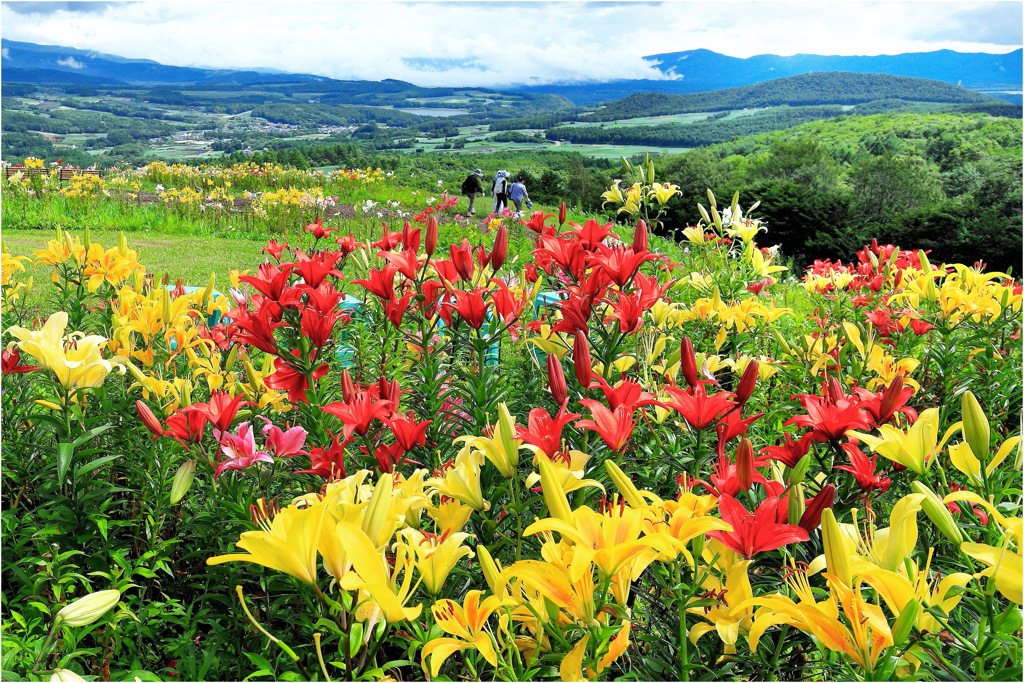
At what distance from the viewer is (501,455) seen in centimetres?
95

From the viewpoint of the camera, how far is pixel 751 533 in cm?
75

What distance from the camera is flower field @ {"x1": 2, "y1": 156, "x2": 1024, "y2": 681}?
2.38 ft

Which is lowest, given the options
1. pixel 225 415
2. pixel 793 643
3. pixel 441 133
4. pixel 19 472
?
pixel 19 472

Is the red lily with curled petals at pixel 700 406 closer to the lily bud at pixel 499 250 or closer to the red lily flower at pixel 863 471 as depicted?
the red lily flower at pixel 863 471

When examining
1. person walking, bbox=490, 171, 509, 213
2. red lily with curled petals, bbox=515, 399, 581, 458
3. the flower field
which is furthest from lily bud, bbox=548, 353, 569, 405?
person walking, bbox=490, 171, 509, 213

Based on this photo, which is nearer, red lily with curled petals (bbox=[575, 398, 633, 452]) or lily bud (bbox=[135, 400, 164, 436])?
red lily with curled petals (bbox=[575, 398, 633, 452])

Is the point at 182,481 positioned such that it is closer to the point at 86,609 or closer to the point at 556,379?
the point at 86,609

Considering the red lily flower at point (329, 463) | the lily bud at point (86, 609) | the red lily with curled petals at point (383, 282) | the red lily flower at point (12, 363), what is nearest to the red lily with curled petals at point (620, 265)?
the red lily with curled petals at point (383, 282)

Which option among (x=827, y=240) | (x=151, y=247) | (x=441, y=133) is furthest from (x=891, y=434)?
(x=441, y=133)

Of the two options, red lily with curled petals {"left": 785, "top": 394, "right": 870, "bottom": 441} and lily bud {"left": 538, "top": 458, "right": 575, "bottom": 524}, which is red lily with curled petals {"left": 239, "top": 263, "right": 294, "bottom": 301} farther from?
red lily with curled petals {"left": 785, "top": 394, "right": 870, "bottom": 441}

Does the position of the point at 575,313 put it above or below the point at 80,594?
above

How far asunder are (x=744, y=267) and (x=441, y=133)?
60.4 feet

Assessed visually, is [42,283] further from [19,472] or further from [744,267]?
[744,267]

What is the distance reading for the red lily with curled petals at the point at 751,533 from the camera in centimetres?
73
